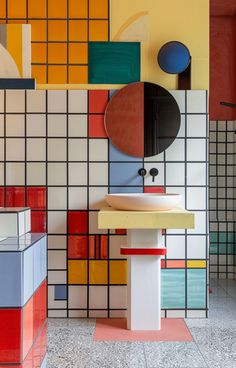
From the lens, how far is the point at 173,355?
2658mm

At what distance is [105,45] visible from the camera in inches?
136

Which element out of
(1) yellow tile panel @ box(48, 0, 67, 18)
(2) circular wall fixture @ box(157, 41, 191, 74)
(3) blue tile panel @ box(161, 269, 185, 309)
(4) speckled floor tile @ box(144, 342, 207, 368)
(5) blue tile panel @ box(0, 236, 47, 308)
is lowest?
(4) speckled floor tile @ box(144, 342, 207, 368)

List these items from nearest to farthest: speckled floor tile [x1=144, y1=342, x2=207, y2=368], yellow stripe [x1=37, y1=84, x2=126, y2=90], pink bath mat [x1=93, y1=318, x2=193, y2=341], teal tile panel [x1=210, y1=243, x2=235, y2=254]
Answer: speckled floor tile [x1=144, y1=342, x2=207, y2=368] < pink bath mat [x1=93, y1=318, x2=193, y2=341] < yellow stripe [x1=37, y1=84, x2=126, y2=90] < teal tile panel [x1=210, y1=243, x2=235, y2=254]

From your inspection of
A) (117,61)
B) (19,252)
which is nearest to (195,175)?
(117,61)

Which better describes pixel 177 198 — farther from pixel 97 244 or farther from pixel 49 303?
pixel 49 303

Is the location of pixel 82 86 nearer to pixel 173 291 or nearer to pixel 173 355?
pixel 173 291

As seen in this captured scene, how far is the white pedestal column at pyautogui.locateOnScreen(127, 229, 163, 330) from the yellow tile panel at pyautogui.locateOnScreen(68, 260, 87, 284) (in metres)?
0.46

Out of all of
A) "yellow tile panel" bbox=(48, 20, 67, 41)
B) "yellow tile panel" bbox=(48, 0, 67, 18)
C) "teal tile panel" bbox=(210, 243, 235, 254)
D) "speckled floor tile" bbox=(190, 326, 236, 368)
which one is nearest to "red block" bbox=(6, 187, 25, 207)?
"yellow tile panel" bbox=(48, 20, 67, 41)

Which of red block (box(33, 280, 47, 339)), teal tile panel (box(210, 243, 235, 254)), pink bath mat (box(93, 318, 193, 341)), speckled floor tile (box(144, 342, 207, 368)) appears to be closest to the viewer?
red block (box(33, 280, 47, 339))

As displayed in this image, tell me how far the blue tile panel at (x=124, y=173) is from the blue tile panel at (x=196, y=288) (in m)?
0.79

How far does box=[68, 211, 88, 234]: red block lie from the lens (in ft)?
11.3

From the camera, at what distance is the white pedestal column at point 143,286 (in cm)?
307

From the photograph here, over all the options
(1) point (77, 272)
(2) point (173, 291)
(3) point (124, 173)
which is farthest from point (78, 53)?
(2) point (173, 291)

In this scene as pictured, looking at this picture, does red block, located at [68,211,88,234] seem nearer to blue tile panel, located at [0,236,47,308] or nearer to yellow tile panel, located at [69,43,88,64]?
yellow tile panel, located at [69,43,88,64]
